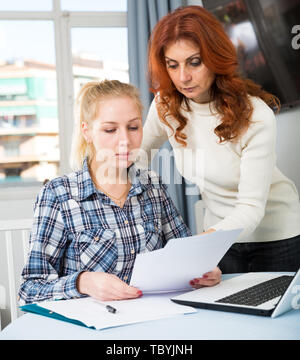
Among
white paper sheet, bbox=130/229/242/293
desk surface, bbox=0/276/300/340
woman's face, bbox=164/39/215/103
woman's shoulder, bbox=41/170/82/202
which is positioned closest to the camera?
desk surface, bbox=0/276/300/340

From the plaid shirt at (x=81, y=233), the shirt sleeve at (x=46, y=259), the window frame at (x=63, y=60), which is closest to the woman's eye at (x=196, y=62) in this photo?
the plaid shirt at (x=81, y=233)

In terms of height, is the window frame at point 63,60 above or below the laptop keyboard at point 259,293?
above

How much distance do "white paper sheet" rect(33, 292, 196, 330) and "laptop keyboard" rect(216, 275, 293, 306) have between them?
3.9 inches

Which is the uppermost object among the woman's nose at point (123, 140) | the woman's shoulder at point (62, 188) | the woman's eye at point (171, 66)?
the woman's eye at point (171, 66)

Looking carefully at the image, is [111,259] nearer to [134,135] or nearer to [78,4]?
[134,135]

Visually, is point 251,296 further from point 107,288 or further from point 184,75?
point 184,75

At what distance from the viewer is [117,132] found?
129 centimetres

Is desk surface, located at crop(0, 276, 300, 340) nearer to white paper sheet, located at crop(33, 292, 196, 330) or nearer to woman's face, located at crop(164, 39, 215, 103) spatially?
white paper sheet, located at crop(33, 292, 196, 330)

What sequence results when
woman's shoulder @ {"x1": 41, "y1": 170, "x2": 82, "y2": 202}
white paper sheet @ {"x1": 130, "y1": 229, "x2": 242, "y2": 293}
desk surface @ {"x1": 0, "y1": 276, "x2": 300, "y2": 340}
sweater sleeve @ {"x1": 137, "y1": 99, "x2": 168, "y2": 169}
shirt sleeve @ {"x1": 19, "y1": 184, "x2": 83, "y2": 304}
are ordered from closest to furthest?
desk surface @ {"x1": 0, "y1": 276, "x2": 300, "y2": 340} → white paper sheet @ {"x1": 130, "y1": 229, "x2": 242, "y2": 293} → shirt sleeve @ {"x1": 19, "y1": 184, "x2": 83, "y2": 304} → woman's shoulder @ {"x1": 41, "y1": 170, "x2": 82, "y2": 202} → sweater sleeve @ {"x1": 137, "y1": 99, "x2": 168, "y2": 169}

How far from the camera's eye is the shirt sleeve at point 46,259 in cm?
112

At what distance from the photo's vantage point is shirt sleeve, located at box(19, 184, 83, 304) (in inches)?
43.9

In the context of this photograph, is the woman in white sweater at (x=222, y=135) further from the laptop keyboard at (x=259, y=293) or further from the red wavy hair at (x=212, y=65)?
the laptop keyboard at (x=259, y=293)

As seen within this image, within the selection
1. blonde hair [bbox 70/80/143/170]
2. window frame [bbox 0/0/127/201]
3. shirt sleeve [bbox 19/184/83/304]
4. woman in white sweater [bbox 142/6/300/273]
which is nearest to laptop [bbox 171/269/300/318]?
woman in white sweater [bbox 142/6/300/273]

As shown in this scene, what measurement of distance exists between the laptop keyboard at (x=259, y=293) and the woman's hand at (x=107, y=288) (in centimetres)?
20
